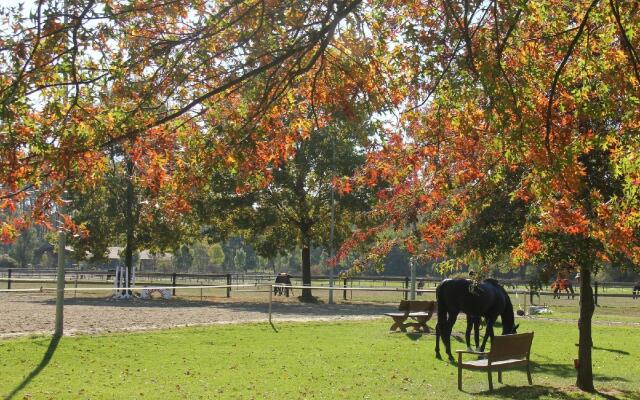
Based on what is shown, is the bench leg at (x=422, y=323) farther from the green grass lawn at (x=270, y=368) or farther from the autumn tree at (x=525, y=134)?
the autumn tree at (x=525, y=134)

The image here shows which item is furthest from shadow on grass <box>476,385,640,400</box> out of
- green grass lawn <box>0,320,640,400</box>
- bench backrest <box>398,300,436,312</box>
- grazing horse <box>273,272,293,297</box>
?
grazing horse <box>273,272,293,297</box>

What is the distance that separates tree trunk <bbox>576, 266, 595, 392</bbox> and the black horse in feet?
7.84

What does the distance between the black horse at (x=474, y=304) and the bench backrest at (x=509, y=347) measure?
7.89 ft

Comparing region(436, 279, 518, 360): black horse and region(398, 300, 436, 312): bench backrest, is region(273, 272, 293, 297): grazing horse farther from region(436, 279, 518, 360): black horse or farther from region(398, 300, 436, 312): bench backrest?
region(436, 279, 518, 360): black horse

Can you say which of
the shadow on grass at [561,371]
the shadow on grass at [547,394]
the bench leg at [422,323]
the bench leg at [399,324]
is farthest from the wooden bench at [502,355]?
the bench leg at [399,324]

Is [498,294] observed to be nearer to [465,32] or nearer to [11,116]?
[465,32]

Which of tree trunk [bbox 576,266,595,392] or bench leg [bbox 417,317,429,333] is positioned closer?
tree trunk [bbox 576,266,595,392]

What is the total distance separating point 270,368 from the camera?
1230 centimetres

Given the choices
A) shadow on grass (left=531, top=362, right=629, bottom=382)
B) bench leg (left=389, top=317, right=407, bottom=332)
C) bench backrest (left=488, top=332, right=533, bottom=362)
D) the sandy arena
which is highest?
bench backrest (left=488, top=332, right=533, bottom=362)

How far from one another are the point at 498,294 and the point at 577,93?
24.8 ft

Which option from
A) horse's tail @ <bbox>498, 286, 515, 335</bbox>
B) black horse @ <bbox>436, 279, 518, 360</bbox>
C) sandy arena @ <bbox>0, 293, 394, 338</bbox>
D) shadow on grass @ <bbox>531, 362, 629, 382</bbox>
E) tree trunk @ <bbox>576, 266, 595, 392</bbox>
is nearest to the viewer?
tree trunk @ <bbox>576, 266, 595, 392</bbox>

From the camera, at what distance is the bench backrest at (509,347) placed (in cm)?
1058

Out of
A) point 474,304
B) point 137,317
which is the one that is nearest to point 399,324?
point 474,304

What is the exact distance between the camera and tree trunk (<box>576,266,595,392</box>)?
10930 millimetres
